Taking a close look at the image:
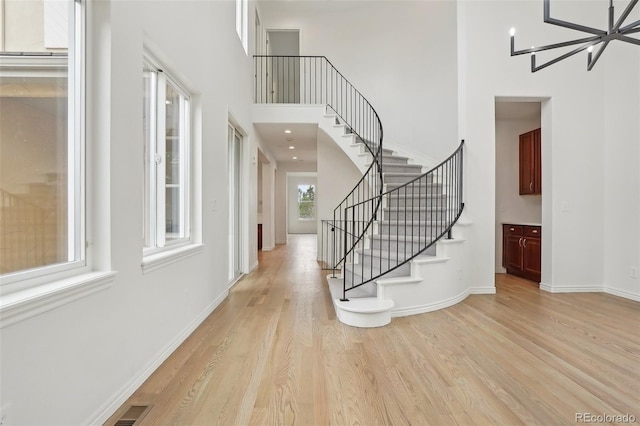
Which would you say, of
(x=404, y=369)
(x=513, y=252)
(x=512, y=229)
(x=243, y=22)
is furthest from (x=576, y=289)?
(x=243, y=22)

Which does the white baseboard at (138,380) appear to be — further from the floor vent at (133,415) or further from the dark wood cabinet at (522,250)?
the dark wood cabinet at (522,250)

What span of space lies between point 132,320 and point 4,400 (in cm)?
76

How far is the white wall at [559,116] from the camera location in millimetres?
4215

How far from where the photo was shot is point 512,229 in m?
5.27

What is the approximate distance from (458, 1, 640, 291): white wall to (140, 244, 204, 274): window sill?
3.58m

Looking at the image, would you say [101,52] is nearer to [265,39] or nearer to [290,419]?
[290,419]

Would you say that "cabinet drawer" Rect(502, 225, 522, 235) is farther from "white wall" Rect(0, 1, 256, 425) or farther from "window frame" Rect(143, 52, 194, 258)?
"window frame" Rect(143, 52, 194, 258)

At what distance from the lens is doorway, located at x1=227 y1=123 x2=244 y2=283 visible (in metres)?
4.70

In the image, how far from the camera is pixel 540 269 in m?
4.63

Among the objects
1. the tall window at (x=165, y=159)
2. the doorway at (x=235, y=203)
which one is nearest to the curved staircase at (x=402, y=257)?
the doorway at (x=235, y=203)


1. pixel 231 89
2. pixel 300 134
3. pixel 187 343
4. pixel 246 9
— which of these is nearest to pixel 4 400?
pixel 187 343

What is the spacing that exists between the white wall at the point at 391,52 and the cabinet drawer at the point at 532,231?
7.28ft

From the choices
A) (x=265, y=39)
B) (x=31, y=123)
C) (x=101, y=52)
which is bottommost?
(x=31, y=123)

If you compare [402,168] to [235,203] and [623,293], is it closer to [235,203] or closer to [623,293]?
[235,203]
